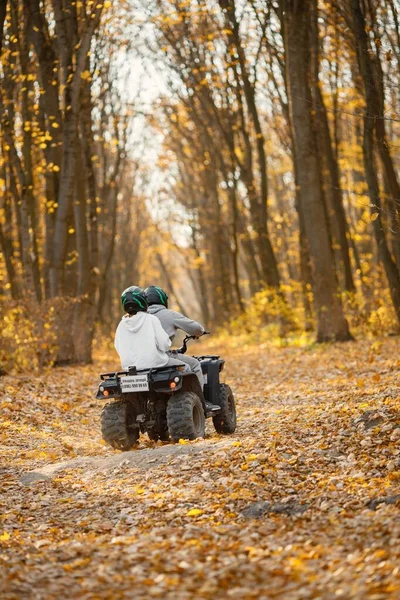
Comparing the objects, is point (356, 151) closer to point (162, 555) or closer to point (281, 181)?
point (281, 181)

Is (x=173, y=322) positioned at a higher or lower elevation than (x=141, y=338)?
higher

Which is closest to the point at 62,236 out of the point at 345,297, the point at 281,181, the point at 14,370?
the point at 14,370

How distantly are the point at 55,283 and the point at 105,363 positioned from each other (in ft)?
10.7

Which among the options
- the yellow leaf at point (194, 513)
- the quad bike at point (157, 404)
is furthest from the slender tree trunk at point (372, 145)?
the yellow leaf at point (194, 513)

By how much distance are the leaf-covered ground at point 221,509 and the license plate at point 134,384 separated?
0.65 meters

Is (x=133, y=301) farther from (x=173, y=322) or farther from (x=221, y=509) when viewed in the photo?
(x=221, y=509)

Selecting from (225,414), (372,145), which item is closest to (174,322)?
(225,414)

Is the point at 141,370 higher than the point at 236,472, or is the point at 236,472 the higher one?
the point at 141,370

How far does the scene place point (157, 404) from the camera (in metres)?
9.57

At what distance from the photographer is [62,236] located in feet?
64.0

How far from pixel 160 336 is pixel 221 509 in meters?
3.06

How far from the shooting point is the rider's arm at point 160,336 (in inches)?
373

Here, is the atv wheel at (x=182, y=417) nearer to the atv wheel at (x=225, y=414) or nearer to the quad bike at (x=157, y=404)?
the quad bike at (x=157, y=404)

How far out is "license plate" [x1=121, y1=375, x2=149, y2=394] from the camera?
9102mm
